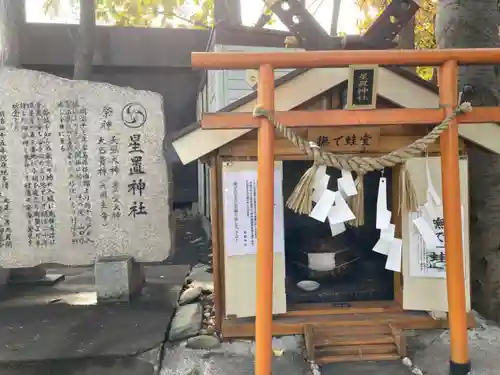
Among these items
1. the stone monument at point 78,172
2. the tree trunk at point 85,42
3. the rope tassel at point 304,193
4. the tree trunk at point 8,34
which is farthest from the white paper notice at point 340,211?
the tree trunk at point 85,42

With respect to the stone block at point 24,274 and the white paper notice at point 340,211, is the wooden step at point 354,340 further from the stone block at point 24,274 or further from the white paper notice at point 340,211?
the stone block at point 24,274

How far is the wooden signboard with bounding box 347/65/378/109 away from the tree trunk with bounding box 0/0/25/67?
6245mm

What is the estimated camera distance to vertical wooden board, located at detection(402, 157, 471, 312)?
4633 mm

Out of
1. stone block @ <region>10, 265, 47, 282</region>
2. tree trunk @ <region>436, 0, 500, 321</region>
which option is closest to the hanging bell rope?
tree trunk @ <region>436, 0, 500, 321</region>

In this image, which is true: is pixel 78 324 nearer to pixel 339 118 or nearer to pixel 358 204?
pixel 358 204

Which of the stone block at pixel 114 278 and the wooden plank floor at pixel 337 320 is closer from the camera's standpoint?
the wooden plank floor at pixel 337 320

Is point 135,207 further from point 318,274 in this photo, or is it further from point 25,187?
point 318,274

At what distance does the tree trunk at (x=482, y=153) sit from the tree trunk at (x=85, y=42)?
21.6 ft

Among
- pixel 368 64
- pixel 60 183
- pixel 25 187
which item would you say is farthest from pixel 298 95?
pixel 25 187

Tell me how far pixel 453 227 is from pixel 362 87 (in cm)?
137

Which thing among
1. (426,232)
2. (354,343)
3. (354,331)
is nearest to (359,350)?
(354,343)

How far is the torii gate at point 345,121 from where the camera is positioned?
11.5 ft

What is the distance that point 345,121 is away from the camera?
3588 millimetres

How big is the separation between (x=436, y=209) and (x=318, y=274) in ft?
5.71
